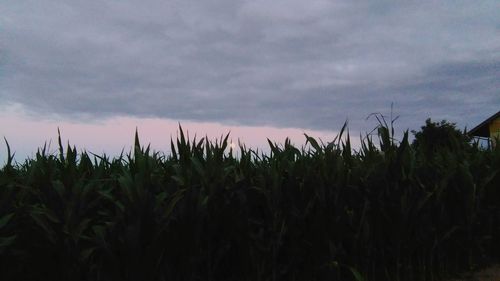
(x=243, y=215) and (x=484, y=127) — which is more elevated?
(x=484, y=127)

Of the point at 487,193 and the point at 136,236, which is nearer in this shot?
the point at 136,236

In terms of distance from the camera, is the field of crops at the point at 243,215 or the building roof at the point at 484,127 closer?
the field of crops at the point at 243,215

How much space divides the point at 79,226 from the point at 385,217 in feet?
9.27

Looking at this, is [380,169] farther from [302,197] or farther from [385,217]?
[302,197]

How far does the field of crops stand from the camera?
11.1 ft

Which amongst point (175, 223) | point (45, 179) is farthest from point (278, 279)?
point (45, 179)

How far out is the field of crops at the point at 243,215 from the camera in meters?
3.38

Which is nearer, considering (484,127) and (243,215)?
(243,215)

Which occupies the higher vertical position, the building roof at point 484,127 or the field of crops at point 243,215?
the building roof at point 484,127

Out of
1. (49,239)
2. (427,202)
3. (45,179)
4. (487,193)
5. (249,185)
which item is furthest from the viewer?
(487,193)

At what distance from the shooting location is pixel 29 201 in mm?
3635

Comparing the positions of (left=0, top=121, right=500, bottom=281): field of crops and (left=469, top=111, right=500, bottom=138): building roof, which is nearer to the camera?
(left=0, top=121, right=500, bottom=281): field of crops

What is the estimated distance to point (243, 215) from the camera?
12.5 ft

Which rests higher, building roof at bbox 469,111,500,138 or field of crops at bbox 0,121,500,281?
building roof at bbox 469,111,500,138
